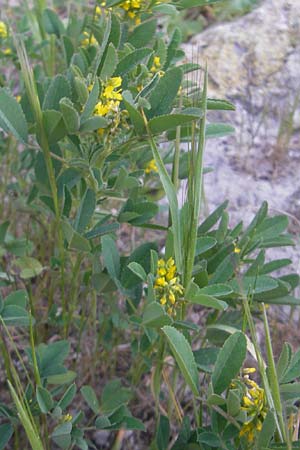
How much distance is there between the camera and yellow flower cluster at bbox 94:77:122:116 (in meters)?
0.94

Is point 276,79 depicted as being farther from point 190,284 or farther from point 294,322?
point 190,284

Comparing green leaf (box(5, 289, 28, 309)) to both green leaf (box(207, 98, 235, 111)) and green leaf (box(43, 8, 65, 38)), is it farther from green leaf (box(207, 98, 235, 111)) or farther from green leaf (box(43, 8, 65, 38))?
green leaf (box(43, 8, 65, 38))

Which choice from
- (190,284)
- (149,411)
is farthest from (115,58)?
(149,411)

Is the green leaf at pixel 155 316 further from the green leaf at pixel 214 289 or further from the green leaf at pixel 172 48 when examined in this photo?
the green leaf at pixel 172 48

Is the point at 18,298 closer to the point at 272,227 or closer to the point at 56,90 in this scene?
the point at 56,90

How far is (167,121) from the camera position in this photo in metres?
0.91

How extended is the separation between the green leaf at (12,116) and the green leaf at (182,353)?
0.40m

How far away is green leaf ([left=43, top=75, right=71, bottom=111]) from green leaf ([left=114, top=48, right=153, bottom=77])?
85 millimetres

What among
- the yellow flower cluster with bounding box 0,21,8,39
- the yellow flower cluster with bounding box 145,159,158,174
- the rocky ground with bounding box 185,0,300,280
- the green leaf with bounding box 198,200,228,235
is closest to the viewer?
the green leaf with bounding box 198,200,228,235

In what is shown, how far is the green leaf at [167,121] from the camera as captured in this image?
0.89 metres

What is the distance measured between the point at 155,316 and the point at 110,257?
203 mm

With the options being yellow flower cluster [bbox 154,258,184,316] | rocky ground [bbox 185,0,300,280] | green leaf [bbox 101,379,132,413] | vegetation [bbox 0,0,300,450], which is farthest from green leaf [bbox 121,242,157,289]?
rocky ground [bbox 185,0,300,280]

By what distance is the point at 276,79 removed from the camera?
2.34 meters

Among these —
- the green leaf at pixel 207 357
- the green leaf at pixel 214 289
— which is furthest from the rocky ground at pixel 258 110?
the green leaf at pixel 214 289
